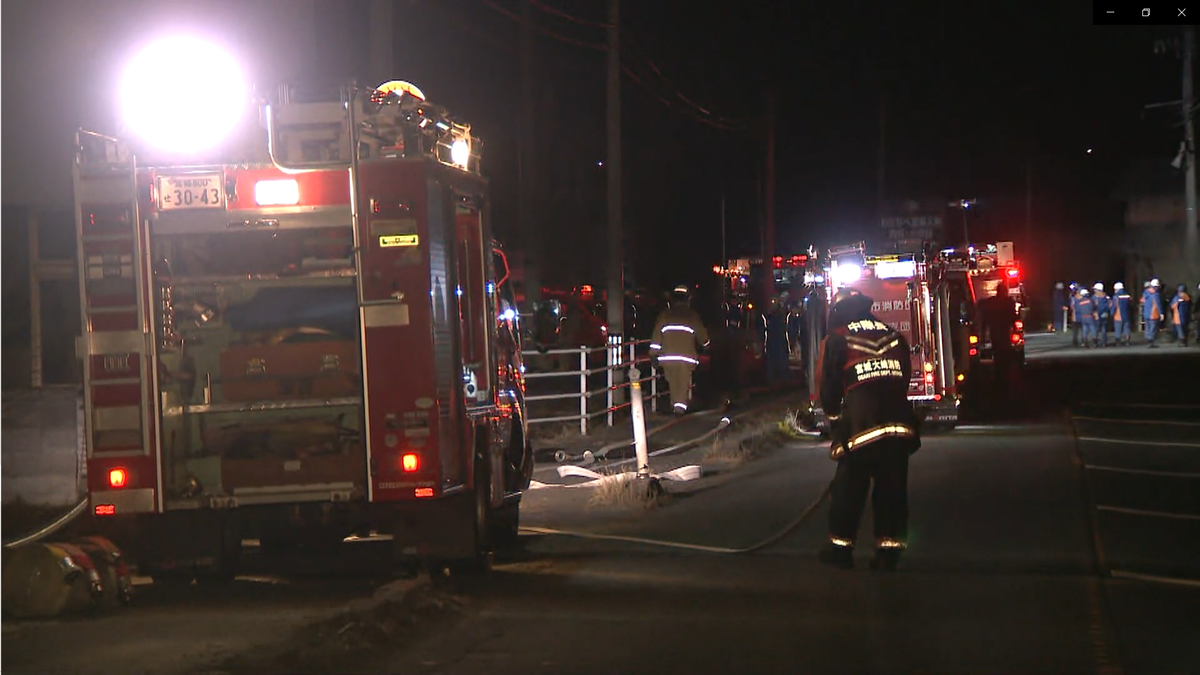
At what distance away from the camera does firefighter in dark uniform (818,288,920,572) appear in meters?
9.27

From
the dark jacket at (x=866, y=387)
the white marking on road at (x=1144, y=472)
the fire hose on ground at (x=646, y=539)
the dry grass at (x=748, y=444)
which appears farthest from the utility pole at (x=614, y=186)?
the dark jacket at (x=866, y=387)

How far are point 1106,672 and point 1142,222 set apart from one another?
5823 cm

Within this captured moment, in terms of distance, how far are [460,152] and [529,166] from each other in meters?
23.5

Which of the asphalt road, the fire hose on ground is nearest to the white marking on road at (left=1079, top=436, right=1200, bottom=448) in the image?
the asphalt road

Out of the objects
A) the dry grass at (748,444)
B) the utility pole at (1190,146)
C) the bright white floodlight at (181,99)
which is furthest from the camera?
the utility pole at (1190,146)

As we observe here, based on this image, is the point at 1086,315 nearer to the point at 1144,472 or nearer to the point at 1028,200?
the point at 1144,472

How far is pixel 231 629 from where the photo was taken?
25.3 feet

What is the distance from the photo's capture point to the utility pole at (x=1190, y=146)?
137 feet

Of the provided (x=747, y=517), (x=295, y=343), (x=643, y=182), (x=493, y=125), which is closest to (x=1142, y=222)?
(x=643, y=182)

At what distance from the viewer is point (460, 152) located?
9836mm

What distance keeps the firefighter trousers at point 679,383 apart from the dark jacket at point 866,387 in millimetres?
10127

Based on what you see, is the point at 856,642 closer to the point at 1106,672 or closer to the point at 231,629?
the point at 1106,672

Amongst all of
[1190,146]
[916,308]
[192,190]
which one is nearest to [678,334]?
[916,308]

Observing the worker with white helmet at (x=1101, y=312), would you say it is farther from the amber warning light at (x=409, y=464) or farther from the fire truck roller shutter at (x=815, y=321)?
the amber warning light at (x=409, y=464)
